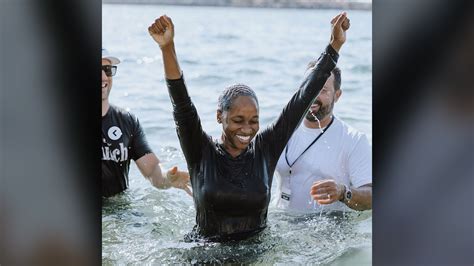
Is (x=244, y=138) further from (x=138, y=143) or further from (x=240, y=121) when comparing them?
(x=138, y=143)

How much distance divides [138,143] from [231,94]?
1.69 ft

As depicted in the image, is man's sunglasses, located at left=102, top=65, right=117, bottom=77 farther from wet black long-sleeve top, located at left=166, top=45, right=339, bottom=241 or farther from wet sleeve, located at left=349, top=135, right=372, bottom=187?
wet sleeve, located at left=349, top=135, right=372, bottom=187

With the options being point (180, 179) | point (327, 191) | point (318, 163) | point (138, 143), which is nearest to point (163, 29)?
point (138, 143)

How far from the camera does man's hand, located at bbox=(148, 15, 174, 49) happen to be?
4992 mm

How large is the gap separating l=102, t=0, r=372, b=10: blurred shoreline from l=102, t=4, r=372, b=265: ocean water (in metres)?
0.03

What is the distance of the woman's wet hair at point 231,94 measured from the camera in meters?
4.99

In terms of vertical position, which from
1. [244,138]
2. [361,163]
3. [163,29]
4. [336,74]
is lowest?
[361,163]

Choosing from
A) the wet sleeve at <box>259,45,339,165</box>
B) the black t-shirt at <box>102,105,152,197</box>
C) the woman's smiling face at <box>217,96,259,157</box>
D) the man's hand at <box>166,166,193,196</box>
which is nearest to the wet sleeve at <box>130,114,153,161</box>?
the black t-shirt at <box>102,105,152,197</box>

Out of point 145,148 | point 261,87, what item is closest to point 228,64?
point 261,87

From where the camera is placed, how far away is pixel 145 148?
5082 mm

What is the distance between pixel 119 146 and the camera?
16.6 ft

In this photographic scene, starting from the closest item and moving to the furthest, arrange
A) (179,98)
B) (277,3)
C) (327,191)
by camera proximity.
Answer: (179,98), (327,191), (277,3)
